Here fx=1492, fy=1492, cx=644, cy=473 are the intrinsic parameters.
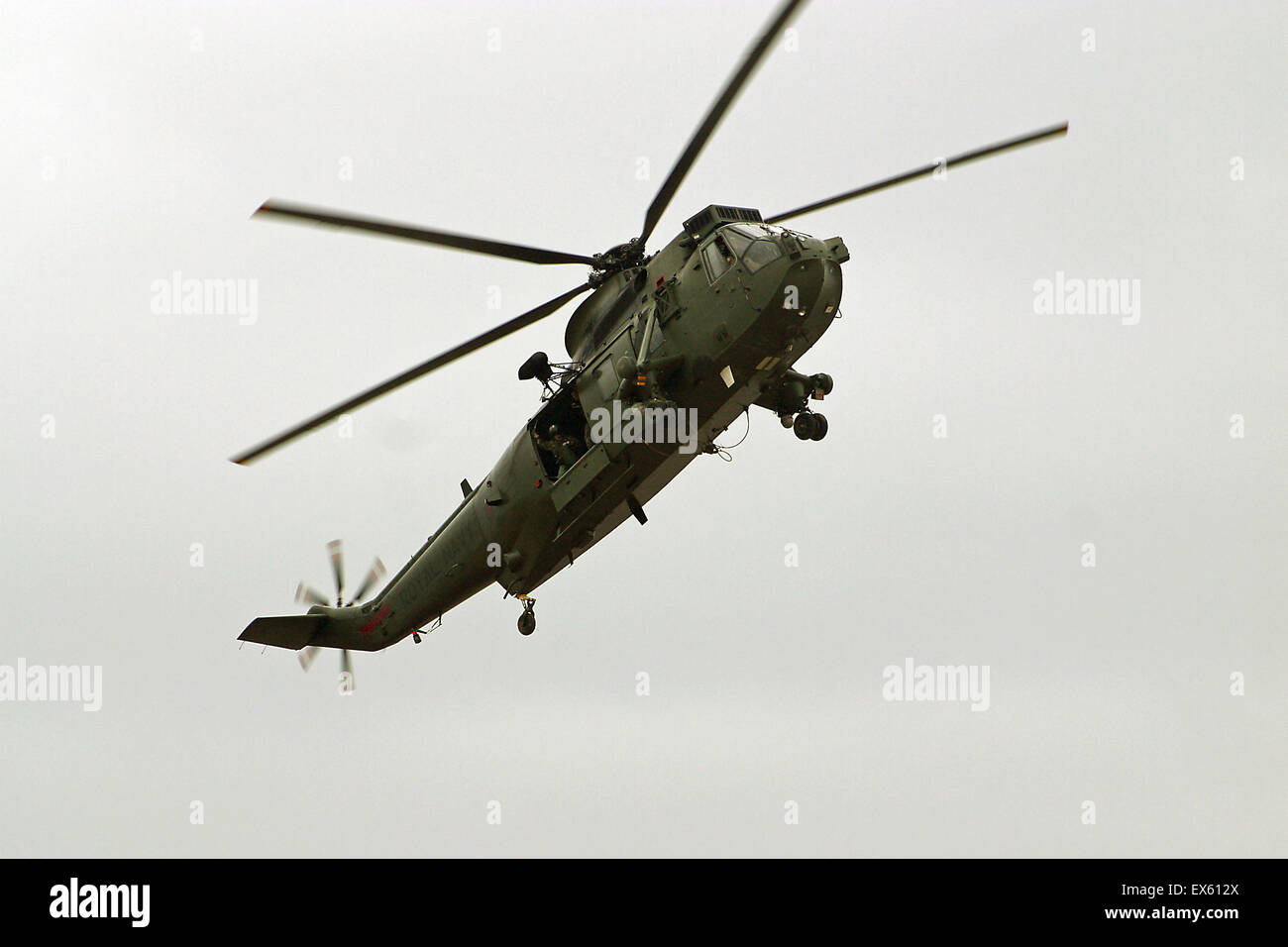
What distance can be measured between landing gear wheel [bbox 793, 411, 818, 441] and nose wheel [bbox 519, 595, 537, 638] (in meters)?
6.18

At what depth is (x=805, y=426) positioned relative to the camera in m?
22.3

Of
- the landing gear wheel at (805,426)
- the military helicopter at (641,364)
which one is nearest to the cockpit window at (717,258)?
the military helicopter at (641,364)

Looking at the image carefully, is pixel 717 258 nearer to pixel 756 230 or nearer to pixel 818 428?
pixel 756 230

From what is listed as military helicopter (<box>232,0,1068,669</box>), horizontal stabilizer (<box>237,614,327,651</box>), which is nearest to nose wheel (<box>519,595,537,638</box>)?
military helicopter (<box>232,0,1068,669</box>)

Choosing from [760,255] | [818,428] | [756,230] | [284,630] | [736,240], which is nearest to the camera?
[760,255]

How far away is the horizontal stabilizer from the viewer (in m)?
28.6

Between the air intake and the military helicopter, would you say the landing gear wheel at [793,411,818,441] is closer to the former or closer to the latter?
the military helicopter

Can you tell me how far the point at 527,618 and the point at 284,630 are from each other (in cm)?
587

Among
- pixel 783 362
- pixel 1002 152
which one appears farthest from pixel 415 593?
pixel 1002 152

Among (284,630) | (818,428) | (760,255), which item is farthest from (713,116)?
(284,630)

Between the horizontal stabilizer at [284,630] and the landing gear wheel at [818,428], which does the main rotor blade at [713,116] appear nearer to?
the landing gear wheel at [818,428]

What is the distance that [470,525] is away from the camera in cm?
2609

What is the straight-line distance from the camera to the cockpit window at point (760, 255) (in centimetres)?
2122
